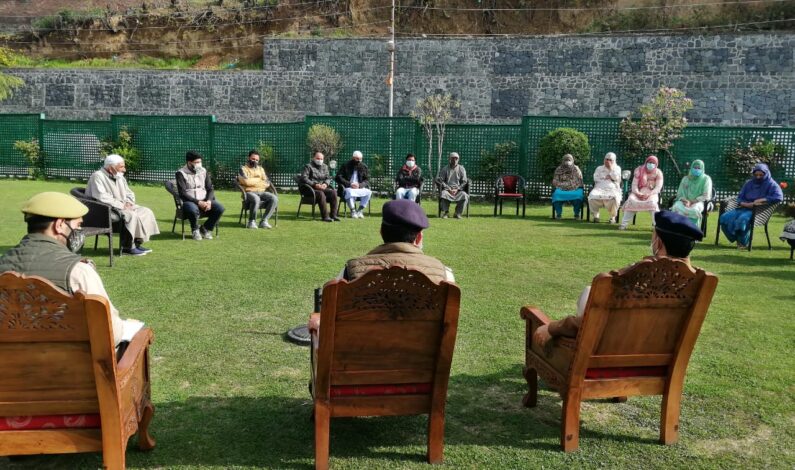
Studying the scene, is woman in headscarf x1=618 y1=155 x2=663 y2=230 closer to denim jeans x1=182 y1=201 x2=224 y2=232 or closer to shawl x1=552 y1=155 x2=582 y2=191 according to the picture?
shawl x1=552 y1=155 x2=582 y2=191

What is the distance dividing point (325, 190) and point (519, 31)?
2547 cm

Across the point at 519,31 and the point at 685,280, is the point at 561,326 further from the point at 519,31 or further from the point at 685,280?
the point at 519,31

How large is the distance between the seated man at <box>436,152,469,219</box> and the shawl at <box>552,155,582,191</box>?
194cm

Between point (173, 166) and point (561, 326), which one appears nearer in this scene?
point (561, 326)

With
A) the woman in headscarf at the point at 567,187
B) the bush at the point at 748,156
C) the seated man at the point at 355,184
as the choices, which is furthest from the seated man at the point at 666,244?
the bush at the point at 748,156

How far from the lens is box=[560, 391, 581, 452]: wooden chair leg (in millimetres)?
3348

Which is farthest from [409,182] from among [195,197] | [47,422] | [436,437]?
[47,422]

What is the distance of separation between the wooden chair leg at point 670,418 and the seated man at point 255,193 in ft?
27.8

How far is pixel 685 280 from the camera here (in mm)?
3189

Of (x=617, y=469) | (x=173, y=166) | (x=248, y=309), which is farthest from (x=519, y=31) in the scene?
(x=617, y=469)

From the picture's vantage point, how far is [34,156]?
1933cm

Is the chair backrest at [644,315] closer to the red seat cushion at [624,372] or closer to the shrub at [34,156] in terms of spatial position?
the red seat cushion at [624,372]

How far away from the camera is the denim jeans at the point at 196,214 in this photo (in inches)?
381

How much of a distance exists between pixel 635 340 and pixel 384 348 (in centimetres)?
127
